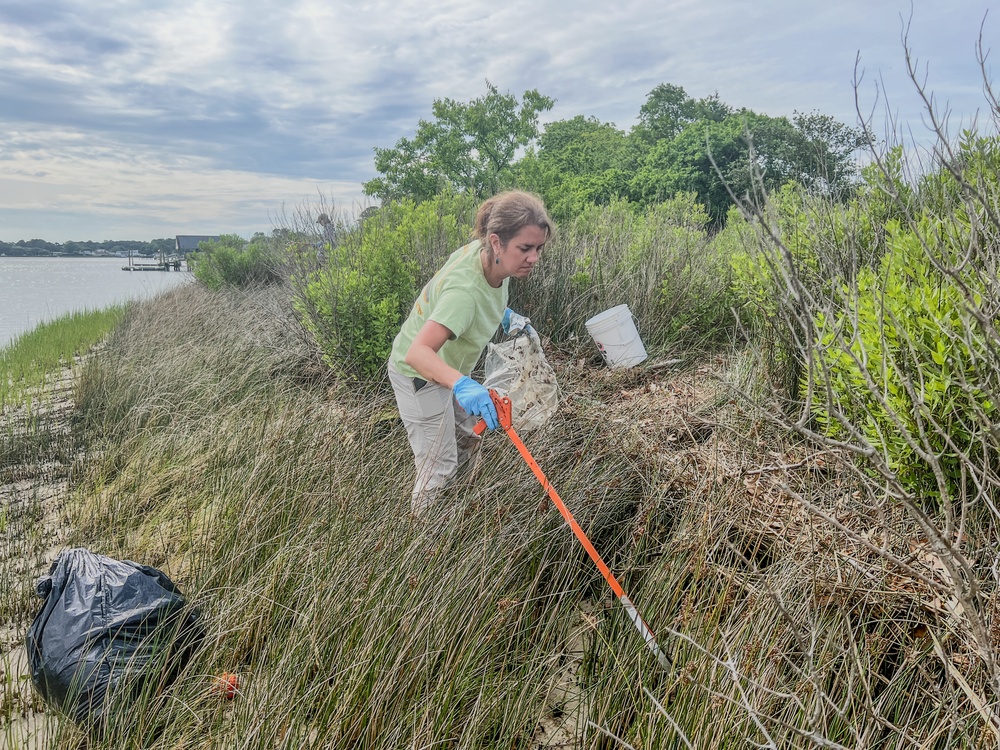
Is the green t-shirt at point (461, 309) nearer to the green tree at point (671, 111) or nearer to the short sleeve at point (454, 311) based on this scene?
the short sleeve at point (454, 311)

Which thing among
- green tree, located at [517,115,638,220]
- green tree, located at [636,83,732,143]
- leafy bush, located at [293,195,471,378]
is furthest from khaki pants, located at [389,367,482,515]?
green tree, located at [636,83,732,143]

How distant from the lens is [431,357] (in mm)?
2609

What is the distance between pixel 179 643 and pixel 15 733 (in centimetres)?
57

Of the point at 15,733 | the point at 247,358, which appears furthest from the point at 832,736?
the point at 247,358

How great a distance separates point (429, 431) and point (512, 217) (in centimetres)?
112

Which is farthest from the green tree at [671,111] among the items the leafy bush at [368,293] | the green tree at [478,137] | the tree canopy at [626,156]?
the leafy bush at [368,293]

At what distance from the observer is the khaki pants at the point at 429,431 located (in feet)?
10.1

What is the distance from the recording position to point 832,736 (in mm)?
1794

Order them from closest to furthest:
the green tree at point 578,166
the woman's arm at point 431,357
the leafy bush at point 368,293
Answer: the woman's arm at point 431,357 < the leafy bush at point 368,293 < the green tree at point 578,166

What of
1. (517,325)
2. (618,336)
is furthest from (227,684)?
(618,336)

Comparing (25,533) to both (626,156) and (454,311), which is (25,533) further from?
(626,156)

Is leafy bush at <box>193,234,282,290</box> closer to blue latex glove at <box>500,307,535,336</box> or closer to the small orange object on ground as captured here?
blue latex glove at <box>500,307,535,336</box>

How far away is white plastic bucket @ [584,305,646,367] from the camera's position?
512 centimetres

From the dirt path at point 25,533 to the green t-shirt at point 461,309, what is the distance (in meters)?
1.93
